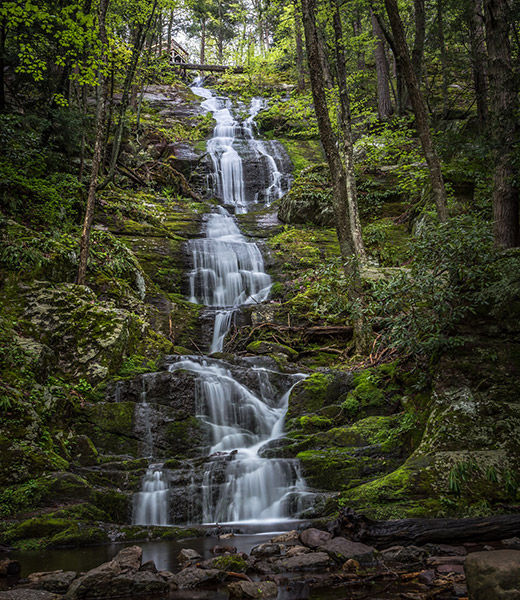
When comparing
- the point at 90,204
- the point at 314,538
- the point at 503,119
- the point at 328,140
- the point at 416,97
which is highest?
the point at 416,97

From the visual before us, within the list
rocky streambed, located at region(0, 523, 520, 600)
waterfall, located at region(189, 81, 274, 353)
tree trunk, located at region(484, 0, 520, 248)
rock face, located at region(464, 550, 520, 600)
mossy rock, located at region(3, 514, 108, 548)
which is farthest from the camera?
waterfall, located at region(189, 81, 274, 353)

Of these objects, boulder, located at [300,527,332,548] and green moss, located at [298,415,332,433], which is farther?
green moss, located at [298,415,332,433]

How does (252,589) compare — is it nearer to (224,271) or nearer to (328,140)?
(328,140)

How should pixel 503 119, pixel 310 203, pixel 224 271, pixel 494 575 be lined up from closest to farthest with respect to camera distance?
pixel 494 575, pixel 503 119, pixel 224 271, pixel 310 203

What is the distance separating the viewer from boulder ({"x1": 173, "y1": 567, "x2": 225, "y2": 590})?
3668mm

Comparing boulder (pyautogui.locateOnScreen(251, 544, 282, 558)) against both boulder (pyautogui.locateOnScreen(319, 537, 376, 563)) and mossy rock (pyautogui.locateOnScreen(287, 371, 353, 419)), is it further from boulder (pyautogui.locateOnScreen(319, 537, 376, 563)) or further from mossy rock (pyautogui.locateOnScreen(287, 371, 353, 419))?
mossy rock (pyautogui.locateOnScreen(287, 371, 353, 419))

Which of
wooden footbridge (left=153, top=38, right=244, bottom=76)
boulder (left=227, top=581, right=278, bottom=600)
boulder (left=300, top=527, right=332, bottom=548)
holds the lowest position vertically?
boulder (left=300, top=527, right=332, bottom=548)

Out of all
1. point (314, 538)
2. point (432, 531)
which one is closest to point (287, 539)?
point (314, 538)

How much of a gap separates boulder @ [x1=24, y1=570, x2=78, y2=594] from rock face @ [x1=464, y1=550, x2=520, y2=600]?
3122 millimetres

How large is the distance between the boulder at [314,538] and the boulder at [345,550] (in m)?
0.13

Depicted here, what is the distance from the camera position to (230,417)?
922 centimetres

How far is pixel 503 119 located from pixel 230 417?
Result: 278 inches

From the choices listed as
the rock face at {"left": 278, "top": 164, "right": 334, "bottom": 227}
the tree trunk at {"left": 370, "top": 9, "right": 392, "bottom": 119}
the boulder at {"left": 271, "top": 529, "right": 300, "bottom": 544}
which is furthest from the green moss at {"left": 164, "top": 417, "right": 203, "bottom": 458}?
the tree trunk at {"left": 370, "top": 9, "right": 392, "bottom": 119}

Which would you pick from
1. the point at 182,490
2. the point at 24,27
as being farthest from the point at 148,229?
the point at 182,490
